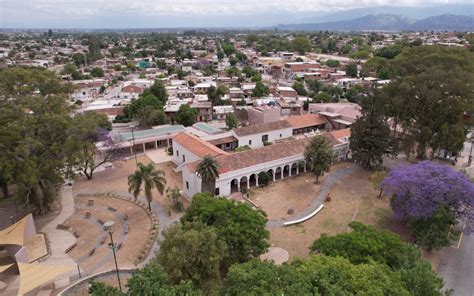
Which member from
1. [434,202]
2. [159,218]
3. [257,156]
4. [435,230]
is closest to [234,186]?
[257,156]

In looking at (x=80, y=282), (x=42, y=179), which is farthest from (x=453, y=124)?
(x=42, y=179)

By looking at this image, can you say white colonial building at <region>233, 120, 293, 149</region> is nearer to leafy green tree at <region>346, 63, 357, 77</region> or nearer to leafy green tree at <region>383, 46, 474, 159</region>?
leafy green tree at <region>383, 46, 474, 159</region>

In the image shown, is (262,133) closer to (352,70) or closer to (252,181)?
(252,181)

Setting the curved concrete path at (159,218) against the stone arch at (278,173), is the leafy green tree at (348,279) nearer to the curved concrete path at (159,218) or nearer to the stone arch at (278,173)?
the curved concrete path at (159,218)

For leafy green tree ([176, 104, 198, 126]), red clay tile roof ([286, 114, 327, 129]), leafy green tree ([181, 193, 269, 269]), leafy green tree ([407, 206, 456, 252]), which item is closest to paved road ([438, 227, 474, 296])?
leafy green tree ([407, 206, 456, 252])

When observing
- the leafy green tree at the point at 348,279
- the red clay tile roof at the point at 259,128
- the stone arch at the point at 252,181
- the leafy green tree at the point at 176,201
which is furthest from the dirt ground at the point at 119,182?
the leafy green tree at the point at 348,279

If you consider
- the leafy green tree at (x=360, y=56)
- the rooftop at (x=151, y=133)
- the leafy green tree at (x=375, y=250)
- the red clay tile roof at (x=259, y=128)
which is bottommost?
the rooftop at (x=151, y=133)
